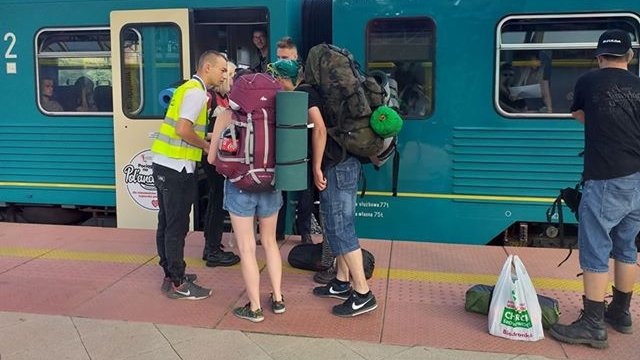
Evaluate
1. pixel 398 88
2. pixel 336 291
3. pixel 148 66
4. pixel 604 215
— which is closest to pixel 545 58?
pixel 398 88

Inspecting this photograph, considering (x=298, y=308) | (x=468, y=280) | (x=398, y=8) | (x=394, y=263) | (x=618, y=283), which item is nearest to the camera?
(x=618, y=283)

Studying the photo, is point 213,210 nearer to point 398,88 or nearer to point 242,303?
point 242,303

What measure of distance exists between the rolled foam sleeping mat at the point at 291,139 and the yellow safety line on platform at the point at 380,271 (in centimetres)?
149

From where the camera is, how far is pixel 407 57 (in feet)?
18.6

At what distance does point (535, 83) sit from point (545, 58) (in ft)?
0.74

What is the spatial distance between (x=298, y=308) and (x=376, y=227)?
180 cm

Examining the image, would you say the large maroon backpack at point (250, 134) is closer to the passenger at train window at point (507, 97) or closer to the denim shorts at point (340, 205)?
the denim shorts at point (340, 205)

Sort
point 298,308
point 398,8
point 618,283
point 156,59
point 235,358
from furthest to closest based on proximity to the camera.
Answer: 1. point 156,59
2. point 398,8
3. point 298,308
4. point 618,283
5. point 235,358

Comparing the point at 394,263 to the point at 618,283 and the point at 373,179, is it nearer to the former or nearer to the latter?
the point at 373,179

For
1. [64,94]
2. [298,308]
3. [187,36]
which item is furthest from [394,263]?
[64,94]

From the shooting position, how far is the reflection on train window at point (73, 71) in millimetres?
6363

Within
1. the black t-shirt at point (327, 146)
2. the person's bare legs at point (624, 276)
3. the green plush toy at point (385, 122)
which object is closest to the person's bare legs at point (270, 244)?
the black t-shirt at point (327, 146)

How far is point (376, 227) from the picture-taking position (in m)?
5.82

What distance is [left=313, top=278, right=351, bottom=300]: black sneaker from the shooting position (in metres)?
4.40
